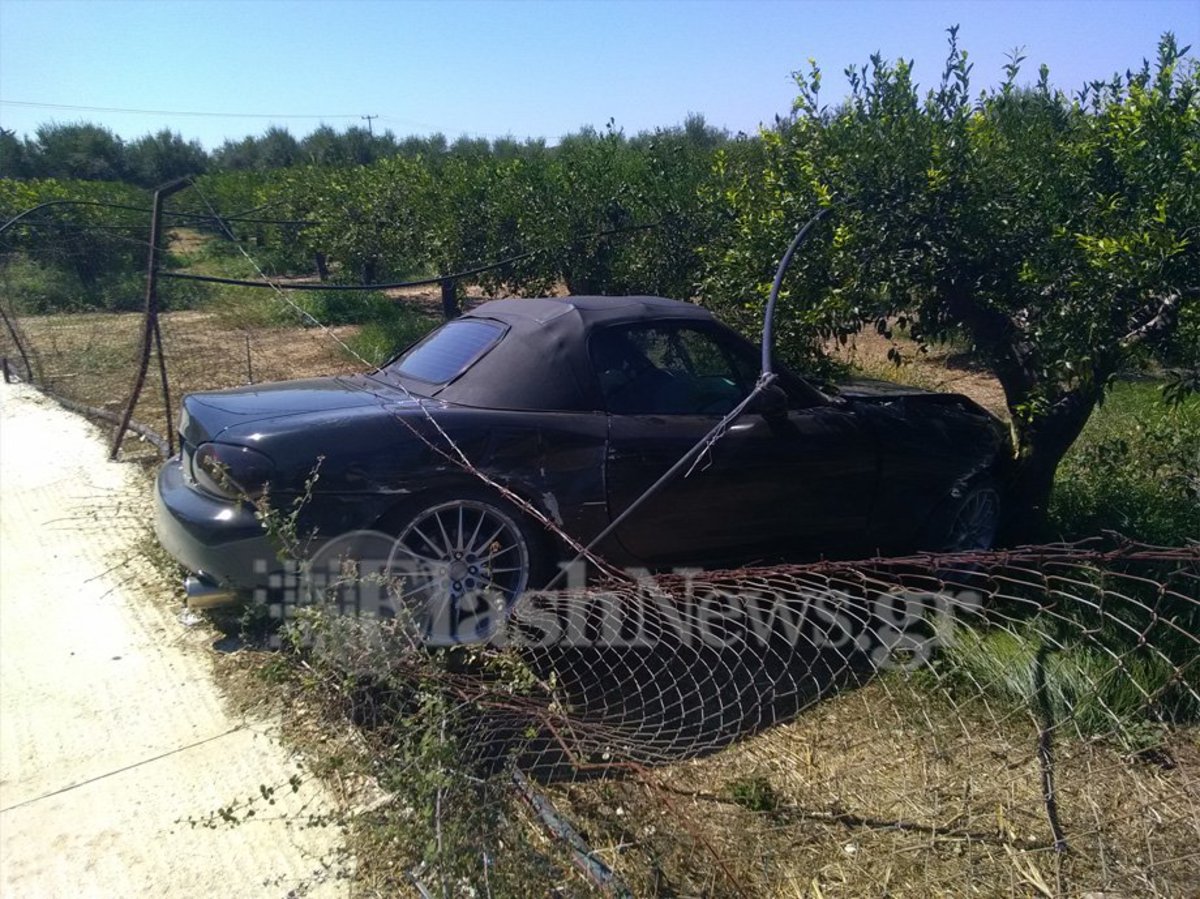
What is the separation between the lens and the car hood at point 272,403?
3.73m

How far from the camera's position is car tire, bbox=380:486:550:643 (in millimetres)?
3707

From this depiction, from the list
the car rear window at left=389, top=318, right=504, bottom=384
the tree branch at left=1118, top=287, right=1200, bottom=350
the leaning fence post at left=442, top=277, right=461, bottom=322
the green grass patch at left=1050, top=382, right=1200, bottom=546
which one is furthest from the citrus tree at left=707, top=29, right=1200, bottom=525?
the leaning fence post at left=442, top=277, right=461, bottom=322

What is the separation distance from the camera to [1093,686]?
11.1ft

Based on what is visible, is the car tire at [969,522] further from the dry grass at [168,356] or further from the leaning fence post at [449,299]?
the leaning fence post at [449,299]

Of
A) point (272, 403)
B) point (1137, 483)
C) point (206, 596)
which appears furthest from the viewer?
point (1137, 483)

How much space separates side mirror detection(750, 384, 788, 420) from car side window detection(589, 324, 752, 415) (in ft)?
0.49

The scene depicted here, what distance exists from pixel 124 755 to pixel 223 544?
0.82 metres

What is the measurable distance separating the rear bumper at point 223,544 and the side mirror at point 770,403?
2089 millimetres

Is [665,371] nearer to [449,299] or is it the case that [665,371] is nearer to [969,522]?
[969,522]

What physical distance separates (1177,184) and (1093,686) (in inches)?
85.8

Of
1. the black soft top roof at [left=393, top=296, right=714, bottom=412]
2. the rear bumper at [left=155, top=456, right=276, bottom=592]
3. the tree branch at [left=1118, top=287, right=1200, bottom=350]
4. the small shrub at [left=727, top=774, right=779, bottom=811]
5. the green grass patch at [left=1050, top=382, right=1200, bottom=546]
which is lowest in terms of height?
the small shrub at [left=727, top=774, right=779, bottom=811]

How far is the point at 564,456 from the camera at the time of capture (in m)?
3.93

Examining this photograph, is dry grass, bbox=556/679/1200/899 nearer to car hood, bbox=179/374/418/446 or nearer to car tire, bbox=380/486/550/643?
car tire, bbox=380/486/550/643

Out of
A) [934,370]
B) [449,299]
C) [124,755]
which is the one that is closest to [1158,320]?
[124,755]
